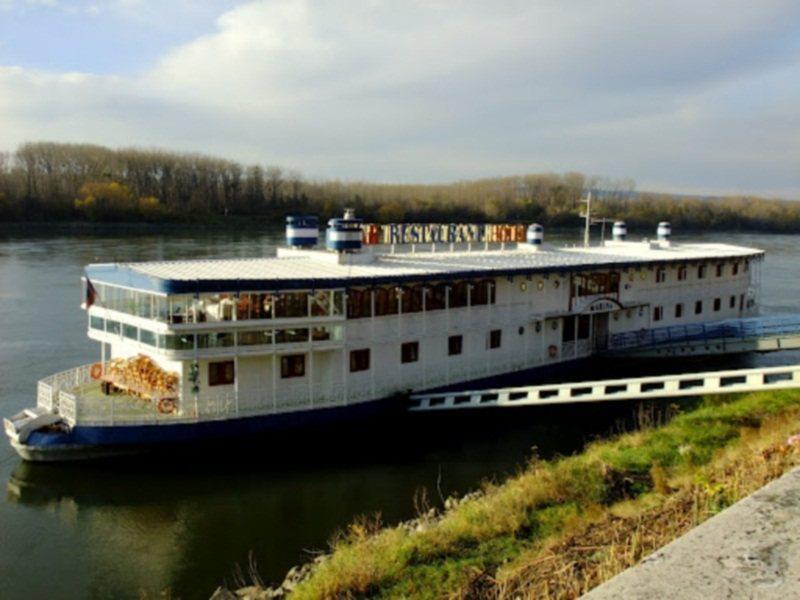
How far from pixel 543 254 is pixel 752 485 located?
24.7 m

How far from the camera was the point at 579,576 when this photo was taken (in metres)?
8.64

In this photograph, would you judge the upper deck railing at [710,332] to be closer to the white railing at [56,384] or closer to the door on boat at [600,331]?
the door on boat at [600,331]

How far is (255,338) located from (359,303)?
149 inches

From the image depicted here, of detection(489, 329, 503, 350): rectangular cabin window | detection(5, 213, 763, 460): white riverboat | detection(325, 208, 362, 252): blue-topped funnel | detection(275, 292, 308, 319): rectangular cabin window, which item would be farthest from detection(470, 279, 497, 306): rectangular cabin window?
detection(275, 292, 308, 319): rectangular cabin window

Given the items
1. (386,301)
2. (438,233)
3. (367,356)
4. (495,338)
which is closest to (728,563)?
(367,356)

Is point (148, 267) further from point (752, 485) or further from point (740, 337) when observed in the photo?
point (740, 337)

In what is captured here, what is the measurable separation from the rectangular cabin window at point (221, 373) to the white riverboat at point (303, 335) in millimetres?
42

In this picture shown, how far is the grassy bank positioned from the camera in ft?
31.5

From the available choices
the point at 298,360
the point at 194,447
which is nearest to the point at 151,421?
the point at 194,447

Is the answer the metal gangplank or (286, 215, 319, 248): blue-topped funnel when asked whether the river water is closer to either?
the metal gangplank

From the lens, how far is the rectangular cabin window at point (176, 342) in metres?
21.2

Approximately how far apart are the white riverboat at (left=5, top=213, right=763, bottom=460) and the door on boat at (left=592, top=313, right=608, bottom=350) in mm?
129

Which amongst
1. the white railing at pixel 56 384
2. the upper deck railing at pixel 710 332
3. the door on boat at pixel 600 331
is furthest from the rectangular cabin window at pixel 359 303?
the upper deck railing at pixel 710 332

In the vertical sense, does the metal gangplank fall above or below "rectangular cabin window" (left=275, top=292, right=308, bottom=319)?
below
